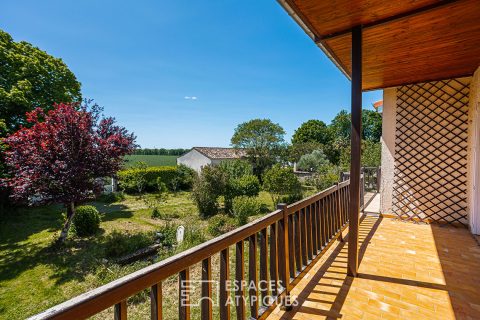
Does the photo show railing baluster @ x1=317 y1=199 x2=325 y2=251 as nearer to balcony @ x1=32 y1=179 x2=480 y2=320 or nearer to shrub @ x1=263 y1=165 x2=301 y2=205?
balcony @ x1=32 y1=179 x2=480 y2=320

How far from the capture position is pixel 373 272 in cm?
252

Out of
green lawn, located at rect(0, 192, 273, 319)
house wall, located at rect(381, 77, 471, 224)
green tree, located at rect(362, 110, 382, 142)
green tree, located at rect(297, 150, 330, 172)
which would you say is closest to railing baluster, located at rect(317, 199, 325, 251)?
green lawn, located at rect(0, 192, 273, 319)

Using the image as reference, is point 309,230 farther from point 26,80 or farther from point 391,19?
point 26,80

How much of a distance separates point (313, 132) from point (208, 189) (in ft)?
84.9

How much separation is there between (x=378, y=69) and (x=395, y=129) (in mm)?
1827

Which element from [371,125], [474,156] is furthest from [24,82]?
[371,125]

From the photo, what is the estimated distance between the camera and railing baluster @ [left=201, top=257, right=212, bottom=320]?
120cm

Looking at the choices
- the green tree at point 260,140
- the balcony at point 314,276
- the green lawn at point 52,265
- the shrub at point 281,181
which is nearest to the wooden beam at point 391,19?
the balcony at point 314,276

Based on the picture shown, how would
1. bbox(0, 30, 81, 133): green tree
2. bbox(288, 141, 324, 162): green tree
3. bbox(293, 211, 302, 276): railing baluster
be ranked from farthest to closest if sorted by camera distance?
bbox(288, 141, 324, 162): green tree
bbox(0, 30, 81, 133): green tree
bbox(293, 211, 302, 276): railing baluster

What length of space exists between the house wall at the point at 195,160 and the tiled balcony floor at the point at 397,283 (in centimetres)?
1756

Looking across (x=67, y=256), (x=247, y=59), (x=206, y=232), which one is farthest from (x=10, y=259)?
(x=247, y=59)

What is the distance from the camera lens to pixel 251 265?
5.19ft

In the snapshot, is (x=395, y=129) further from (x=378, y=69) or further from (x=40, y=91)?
(x=40, y=91)

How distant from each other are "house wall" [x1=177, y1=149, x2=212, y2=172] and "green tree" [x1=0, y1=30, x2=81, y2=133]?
1084 cm
